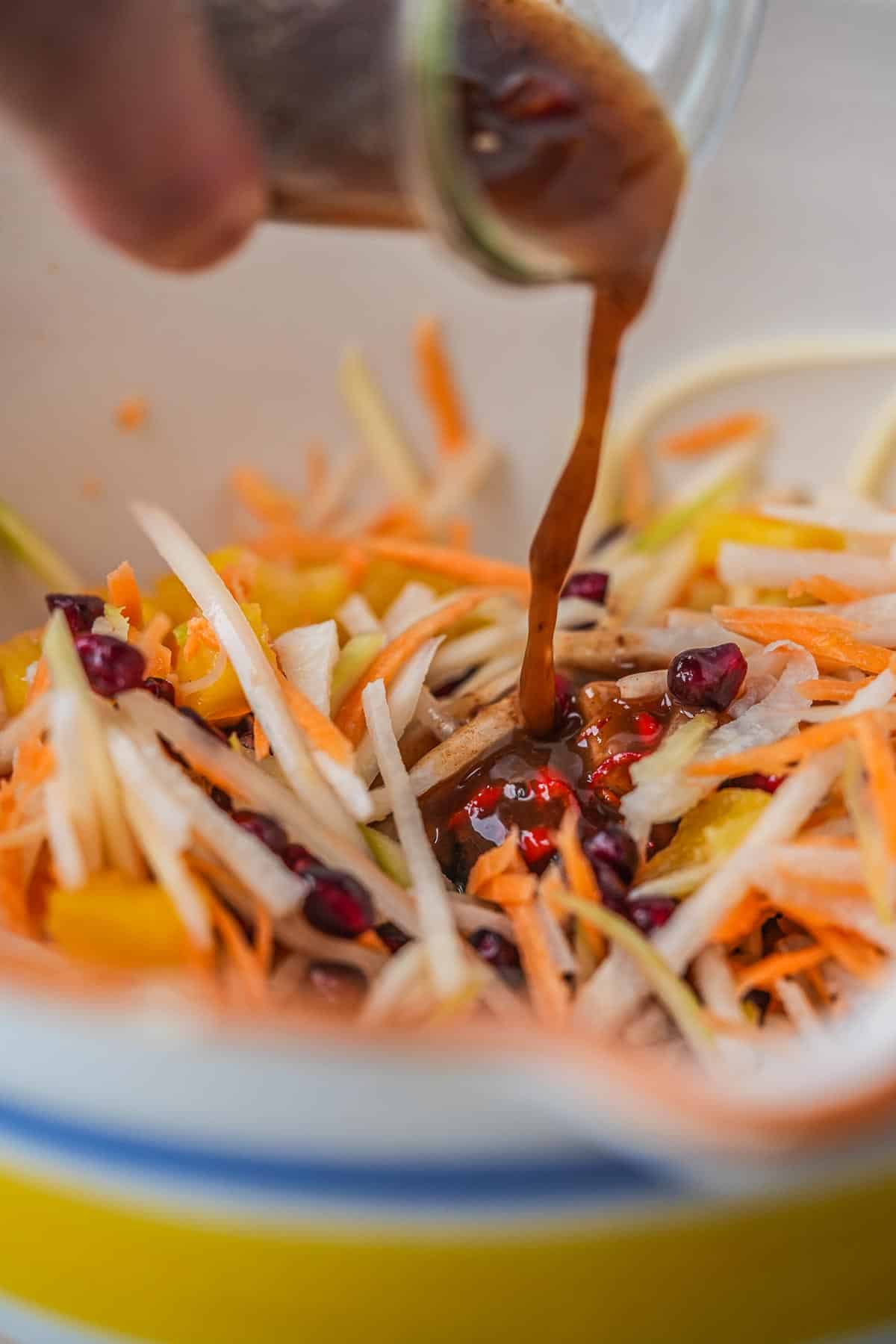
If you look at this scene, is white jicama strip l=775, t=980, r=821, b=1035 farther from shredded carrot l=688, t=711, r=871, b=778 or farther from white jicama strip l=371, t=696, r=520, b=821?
white jicama strip l=371, t=696, r=520, b=821

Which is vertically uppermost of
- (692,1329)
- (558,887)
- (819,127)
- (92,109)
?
(92,109)

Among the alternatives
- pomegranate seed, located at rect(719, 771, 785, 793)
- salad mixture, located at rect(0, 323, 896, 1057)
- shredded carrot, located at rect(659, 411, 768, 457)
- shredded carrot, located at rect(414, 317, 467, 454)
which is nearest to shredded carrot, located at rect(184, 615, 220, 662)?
salad mixture, located at rect(0, 323, 896, 1057)

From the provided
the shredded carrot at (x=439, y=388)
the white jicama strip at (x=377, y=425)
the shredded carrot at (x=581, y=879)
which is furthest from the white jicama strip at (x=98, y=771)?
the shredded carrot at (x=439, y=388)

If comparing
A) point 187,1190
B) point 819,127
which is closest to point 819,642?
point 187,1190

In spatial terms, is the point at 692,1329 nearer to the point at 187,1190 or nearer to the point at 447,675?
the point at 187,1190

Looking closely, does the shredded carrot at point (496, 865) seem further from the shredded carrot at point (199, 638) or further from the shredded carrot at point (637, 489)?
the shredded carrot at point (637, 489)

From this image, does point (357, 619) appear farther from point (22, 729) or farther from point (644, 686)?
point (22, 729)
